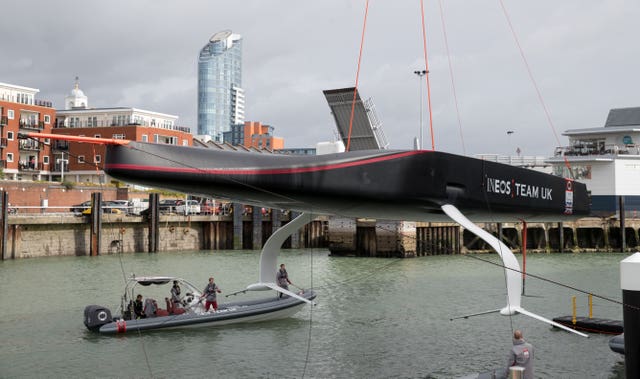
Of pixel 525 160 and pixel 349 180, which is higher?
pixel 525 160

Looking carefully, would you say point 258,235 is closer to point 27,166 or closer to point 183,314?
point 183,314

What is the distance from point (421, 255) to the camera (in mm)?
50125

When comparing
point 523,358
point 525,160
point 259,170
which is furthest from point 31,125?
point 523,358

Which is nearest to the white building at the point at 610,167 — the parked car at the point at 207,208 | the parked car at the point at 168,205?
the parked car at the point at 207,208

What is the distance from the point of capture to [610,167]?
204 ft

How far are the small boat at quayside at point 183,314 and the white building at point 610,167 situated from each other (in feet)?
152

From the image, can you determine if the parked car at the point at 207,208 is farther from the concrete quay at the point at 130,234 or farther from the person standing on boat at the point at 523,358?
the person standing on boat at the point at 523,358

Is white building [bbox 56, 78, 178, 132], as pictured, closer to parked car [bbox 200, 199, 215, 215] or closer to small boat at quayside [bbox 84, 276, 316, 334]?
parked car [bbox 200, 199, 215, 215]

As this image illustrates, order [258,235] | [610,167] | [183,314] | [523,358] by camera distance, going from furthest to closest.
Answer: [610,167]
[258,235]
[183,314]
[523,358]

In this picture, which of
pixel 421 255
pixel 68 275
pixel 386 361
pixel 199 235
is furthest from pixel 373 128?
pixel 386 361

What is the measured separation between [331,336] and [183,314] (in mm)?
5041

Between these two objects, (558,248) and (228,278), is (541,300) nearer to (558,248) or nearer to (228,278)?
(228,278)

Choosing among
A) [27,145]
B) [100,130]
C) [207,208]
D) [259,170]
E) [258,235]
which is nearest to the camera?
[259,170]

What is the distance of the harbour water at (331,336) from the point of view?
16.3 metres
